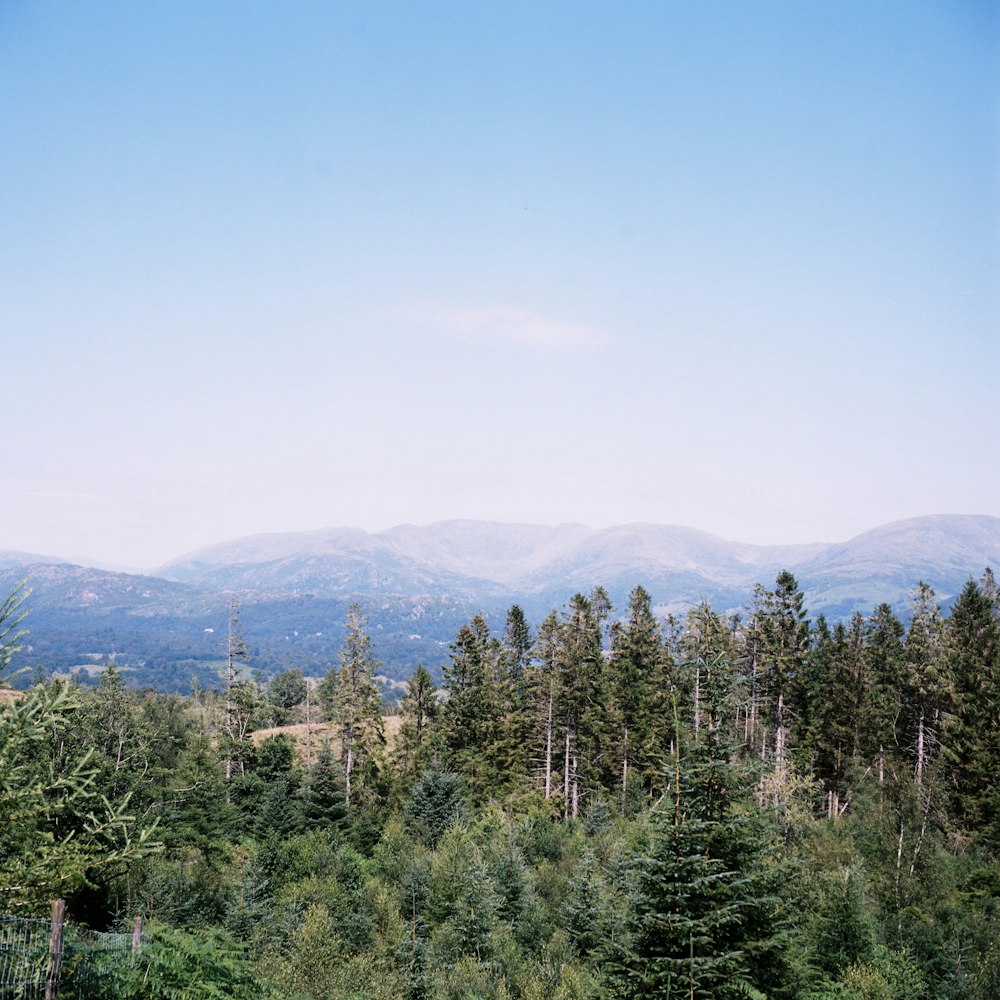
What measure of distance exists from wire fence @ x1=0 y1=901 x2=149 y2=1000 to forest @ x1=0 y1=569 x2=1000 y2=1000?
14 cm

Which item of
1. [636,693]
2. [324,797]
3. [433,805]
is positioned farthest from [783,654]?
[324,797]

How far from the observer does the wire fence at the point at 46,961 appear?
32.6 ft

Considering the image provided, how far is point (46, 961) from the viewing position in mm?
10391

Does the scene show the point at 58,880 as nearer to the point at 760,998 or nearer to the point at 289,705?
the point at 760,998

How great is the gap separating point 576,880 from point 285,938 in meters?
13.5

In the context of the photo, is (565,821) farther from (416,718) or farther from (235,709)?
(235,709)

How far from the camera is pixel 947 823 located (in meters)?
48.0

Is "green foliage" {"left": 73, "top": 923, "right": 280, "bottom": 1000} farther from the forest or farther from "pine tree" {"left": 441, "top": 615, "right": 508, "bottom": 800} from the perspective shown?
"pine tree" {"left": 441, "top": 615, "right": 508, "bottom": 800}

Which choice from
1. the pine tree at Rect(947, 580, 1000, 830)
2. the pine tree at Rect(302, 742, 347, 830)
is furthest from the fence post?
the pine tree at Rect(947, 580, 1000, 830)

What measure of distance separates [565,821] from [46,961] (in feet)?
157

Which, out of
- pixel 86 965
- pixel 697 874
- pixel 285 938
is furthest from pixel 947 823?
pixel 86 965

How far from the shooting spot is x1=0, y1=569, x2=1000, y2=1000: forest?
13.4 m

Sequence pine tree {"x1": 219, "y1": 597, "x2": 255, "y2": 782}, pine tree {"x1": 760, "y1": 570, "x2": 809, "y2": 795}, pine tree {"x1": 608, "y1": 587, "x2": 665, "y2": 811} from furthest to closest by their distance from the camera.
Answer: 1. pine tree {"x1": 219, "y1": 597, "x2": 255, "y2": 782}
2. pine tree {"x1": 608, "y1": 587, "x2": 665, "y2": 811}
3. pine tree {"x1": 760, "y1": 570, "x2": 809, "y2": 795}

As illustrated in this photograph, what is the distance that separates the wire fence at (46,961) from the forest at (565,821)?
14cm
